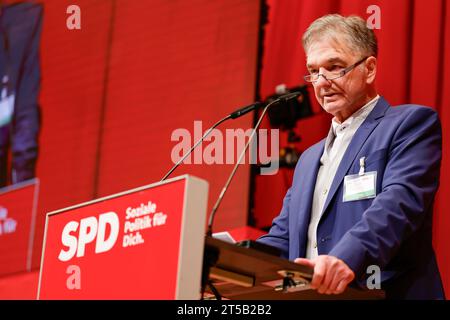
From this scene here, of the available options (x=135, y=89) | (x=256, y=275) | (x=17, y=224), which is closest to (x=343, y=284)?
(x=256, y=275)

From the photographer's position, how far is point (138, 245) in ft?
4.18

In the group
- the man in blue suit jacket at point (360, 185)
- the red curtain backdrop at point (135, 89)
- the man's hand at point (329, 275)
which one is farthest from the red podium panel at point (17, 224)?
the man's hand at point (329, 275)

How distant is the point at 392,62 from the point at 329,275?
1.81 metres

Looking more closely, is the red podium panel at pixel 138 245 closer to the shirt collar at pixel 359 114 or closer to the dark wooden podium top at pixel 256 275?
the dark wooden podium top at pixel 256 275

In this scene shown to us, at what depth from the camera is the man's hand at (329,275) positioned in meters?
1.35

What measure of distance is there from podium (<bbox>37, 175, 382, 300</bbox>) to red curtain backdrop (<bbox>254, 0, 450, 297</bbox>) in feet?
4.69

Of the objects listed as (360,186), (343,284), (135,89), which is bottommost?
(343,284)

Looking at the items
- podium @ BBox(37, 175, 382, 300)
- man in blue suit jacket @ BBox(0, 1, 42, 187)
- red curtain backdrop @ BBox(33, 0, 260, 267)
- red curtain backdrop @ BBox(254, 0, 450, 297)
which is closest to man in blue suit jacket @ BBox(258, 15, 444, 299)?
podium @ BBox(37, 175, 382, 300)

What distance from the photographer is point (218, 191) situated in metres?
3.31

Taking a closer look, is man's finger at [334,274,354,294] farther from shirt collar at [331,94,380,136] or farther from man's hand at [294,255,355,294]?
shirt collar at [331,94,380,136]

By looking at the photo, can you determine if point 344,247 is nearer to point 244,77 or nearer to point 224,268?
point 224,268

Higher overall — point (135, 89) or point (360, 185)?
point (135, 89)

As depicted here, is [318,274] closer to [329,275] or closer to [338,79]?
[329,275]

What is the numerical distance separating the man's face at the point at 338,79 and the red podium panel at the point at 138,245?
0.84 m
